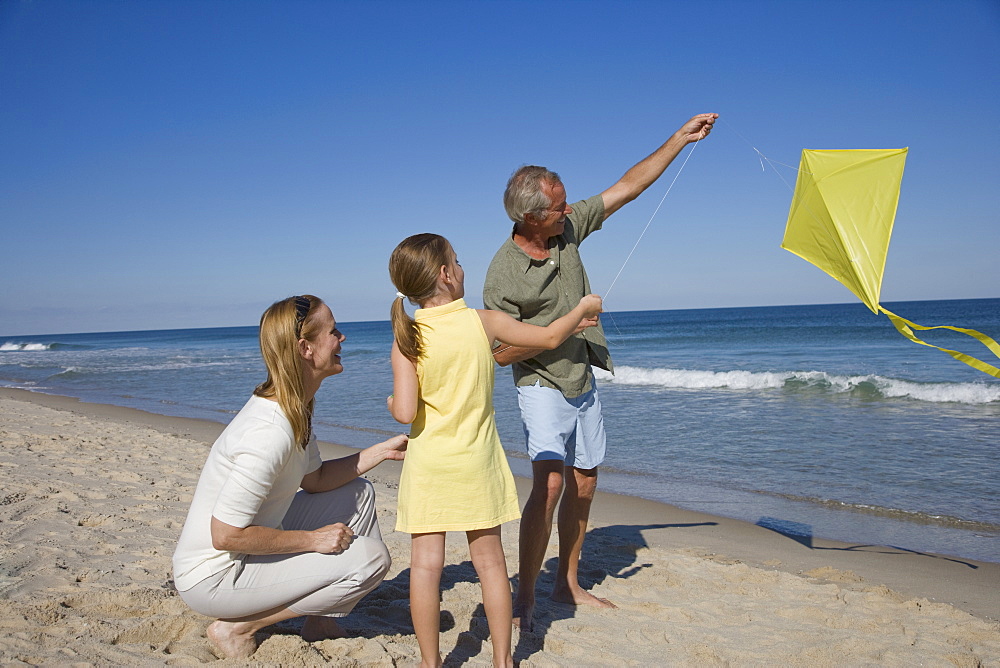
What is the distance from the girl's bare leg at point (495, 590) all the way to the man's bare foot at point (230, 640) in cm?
86

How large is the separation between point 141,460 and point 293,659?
464 cm

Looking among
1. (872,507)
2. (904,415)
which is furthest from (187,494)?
(904,415)

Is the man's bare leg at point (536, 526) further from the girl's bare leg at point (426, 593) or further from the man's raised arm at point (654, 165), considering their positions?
the man's raised arm at point (654, 165)

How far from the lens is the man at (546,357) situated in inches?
114

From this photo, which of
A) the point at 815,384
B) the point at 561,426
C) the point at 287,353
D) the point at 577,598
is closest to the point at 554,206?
the point at 561,426

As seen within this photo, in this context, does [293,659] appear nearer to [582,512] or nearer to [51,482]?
[582,512]

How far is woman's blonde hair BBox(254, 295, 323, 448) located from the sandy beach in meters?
0.90

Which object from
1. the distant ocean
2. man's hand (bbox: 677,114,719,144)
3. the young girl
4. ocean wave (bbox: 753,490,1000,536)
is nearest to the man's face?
the young girl

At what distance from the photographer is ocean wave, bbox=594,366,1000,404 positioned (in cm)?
1114

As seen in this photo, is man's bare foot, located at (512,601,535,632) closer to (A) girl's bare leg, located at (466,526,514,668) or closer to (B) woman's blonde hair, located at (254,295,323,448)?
(A) girl's bare leg, located at (466,526,514,668)

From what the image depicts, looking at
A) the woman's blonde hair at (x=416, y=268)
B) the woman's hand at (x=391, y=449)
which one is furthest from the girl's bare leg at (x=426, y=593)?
the woman's blonde hair at (x=416, y=268)

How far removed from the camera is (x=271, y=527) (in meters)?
2.41

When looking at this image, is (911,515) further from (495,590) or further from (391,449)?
(391,449)

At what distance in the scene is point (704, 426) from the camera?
8961 millimetres
